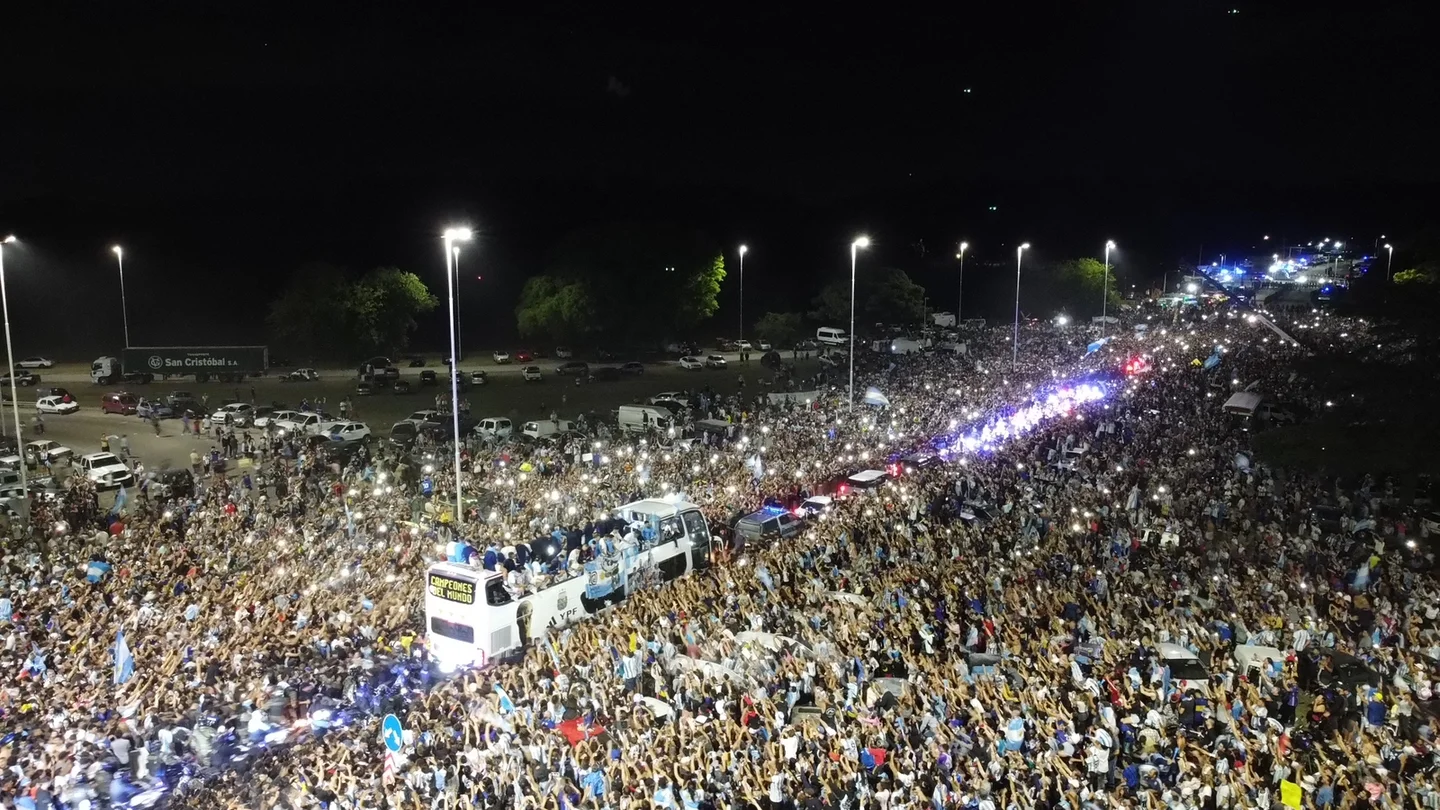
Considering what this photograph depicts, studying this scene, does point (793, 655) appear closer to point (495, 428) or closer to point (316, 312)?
point (495, 428)

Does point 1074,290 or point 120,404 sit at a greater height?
point 1074,290

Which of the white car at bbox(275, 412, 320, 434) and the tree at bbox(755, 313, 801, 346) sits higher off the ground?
the tree at bbox(755, 313, 801, 346)

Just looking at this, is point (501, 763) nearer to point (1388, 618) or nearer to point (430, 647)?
point (430, 647)

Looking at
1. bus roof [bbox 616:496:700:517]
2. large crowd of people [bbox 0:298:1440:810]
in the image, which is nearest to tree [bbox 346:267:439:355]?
large crowd of people [bbox 0:298:1440:810]

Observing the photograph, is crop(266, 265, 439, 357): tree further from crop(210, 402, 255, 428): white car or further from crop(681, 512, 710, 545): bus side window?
crop(681, 512, 710, 545): bus side window

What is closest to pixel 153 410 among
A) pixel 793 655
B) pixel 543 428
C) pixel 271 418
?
pixel 271 418

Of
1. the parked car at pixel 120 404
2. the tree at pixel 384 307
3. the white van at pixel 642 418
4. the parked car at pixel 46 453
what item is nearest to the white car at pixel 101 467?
the parked car at pixel 46 453
